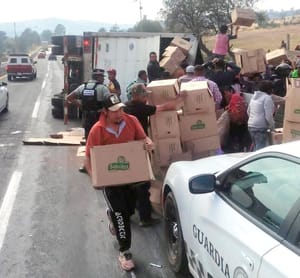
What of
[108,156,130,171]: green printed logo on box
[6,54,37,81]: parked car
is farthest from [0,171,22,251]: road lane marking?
[6,54,37,81]: parked car

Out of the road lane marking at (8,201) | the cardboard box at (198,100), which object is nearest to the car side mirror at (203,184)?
the road lane marking at (8,201)

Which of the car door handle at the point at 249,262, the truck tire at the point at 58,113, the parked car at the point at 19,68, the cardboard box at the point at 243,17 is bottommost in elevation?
the parked car at the point at 19,68

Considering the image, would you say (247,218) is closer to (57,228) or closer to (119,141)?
(119,141)

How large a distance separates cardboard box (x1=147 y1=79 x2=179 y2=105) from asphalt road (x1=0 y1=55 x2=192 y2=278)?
1.64 m

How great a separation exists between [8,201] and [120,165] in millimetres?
3058

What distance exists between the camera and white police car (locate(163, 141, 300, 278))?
9.36 ft

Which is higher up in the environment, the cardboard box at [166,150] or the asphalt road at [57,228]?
the cardboard box at [166,150]

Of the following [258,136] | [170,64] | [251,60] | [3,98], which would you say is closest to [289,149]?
[258,136]

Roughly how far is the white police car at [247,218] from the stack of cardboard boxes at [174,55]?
858 centimetres

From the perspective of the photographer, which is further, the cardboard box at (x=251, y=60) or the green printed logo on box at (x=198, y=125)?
the cardboard box at (x=251, y=60)

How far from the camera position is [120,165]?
16.9 feet

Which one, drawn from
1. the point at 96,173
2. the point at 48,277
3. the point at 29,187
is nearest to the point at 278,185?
the point at 96,173

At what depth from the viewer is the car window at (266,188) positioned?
306cm

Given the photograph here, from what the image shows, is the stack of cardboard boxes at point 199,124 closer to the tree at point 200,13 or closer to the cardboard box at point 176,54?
the cardboard box at point 176,54
